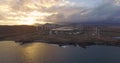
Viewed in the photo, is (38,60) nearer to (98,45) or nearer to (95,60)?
(95,60)

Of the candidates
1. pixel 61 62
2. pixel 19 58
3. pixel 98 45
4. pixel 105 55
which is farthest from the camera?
pixel 98 45

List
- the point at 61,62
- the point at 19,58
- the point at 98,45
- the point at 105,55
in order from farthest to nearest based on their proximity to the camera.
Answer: the point at 98,45, the point at 105,55, the point at 19,58, the point at 61,62

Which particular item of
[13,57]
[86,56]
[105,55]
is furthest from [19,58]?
[105,55]

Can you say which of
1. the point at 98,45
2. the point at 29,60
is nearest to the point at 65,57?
the point at 29,60

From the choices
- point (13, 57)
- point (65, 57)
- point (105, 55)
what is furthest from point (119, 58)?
point (13, 57)

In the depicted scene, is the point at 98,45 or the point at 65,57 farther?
the point at 98,45

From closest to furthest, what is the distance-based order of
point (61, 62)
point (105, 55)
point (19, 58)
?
point (61, 62) → point (19, 58) → point (105, 55)

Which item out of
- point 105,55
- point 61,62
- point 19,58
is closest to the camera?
point 61,62

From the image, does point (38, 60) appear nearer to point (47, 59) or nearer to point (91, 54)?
point (47, 59)

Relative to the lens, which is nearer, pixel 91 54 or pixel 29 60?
pixel 29 60
